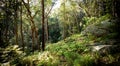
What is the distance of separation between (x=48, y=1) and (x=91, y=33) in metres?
17.0

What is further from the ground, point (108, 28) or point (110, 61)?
point (108, 28)

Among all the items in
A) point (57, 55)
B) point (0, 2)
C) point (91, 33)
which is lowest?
point (57, 55)

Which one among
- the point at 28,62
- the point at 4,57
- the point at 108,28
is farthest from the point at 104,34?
the point at 4,57

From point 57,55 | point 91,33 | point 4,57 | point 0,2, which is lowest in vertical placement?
point 4,57

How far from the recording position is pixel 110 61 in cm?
735

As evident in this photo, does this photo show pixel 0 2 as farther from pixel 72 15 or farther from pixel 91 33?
pixel 72 15

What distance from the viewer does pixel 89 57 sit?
24.9 ft

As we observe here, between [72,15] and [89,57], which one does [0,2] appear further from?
[72,15]

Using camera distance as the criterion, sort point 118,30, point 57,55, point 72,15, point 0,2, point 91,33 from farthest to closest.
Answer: point 72,15 → point 0,2 → point 91,33 → point 118,30 → point 57,55

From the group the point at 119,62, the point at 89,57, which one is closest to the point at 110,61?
the point at 119,62

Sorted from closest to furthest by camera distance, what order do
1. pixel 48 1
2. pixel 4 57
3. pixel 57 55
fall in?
pixel 57 55 → pixel 4 57 → pixel 48 1

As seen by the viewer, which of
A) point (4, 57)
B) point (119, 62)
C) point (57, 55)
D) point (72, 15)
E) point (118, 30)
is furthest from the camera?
point (72, 15)

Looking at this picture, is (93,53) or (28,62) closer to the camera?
(93,53)

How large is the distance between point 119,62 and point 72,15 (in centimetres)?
3936
